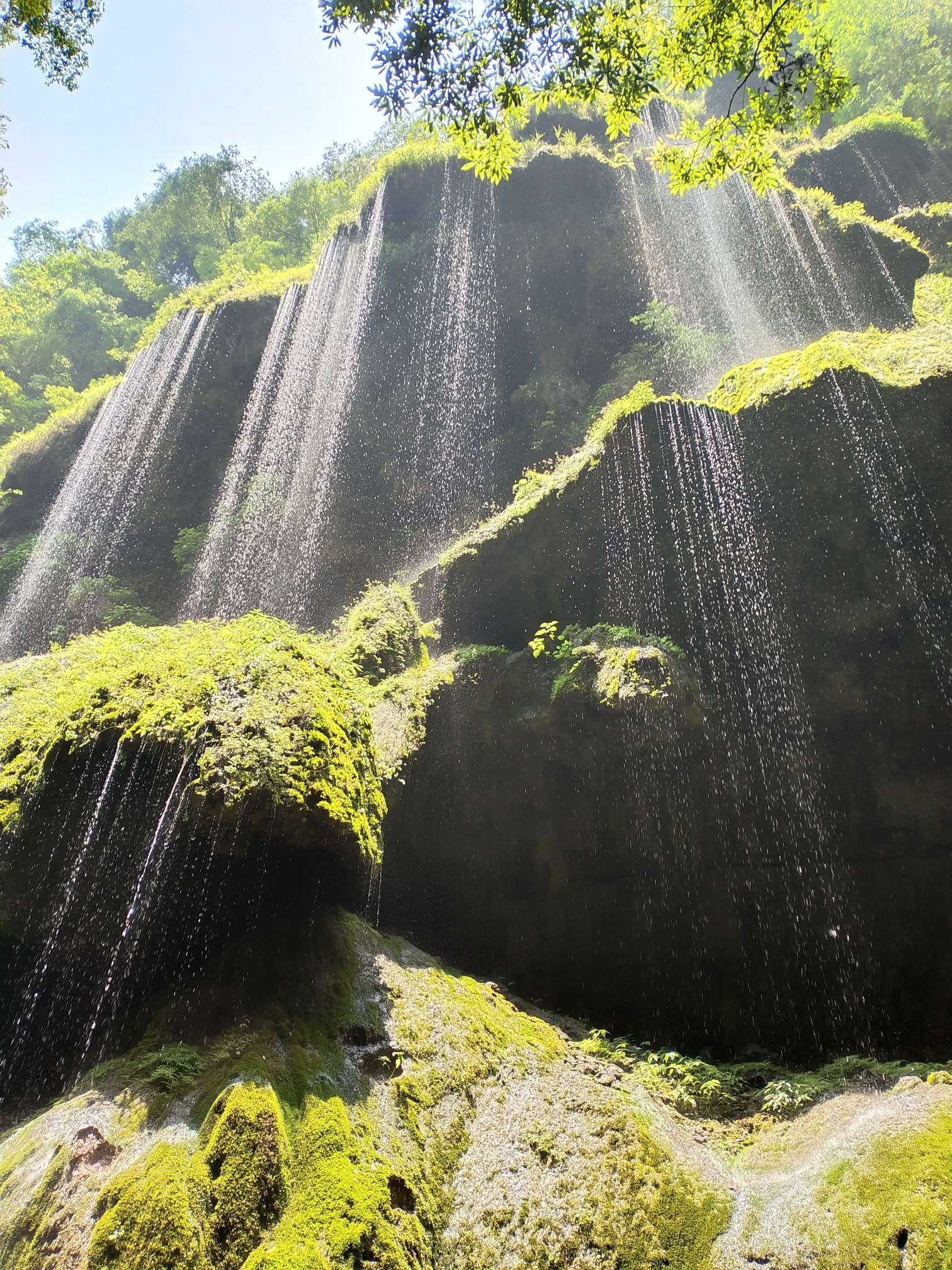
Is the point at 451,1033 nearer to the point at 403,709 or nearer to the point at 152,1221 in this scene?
the point at 152,1221

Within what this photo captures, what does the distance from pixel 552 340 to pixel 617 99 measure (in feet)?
46.5

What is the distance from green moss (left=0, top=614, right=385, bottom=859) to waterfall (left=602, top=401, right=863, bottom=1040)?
505 cm

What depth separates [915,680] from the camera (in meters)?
9.00

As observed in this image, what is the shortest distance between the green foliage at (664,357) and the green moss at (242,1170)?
626 inches

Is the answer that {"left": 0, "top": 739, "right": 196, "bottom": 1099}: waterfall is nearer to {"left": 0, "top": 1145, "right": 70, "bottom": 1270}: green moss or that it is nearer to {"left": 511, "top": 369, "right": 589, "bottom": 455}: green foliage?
{"left": 0, "top": 1145, "right": 70, "bottom": 1270}: green moss

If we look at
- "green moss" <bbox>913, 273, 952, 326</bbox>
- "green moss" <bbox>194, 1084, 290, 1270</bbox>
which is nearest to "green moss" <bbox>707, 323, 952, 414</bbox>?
"green moss" <bbox>913, 273, 952, 326</bbox>

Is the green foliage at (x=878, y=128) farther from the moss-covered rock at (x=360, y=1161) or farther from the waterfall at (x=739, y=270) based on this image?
the moss-covered rock at (x=360, y=1161)

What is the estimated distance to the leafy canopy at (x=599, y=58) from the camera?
5.14m

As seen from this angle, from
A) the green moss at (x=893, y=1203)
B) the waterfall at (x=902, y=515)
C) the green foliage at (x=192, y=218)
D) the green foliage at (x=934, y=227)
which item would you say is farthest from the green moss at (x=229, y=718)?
the green foliage at (x=192, y=218)

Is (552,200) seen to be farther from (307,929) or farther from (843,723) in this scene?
(307,929)

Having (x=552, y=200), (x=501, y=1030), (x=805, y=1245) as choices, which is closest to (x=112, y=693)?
(x=501, y=1030)

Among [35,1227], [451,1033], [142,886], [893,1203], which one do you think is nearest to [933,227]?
[893,1203]

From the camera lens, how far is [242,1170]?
10.0 feet

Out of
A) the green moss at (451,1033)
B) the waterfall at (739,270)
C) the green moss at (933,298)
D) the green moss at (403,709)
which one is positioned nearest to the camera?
the green moss at (451,1033)
